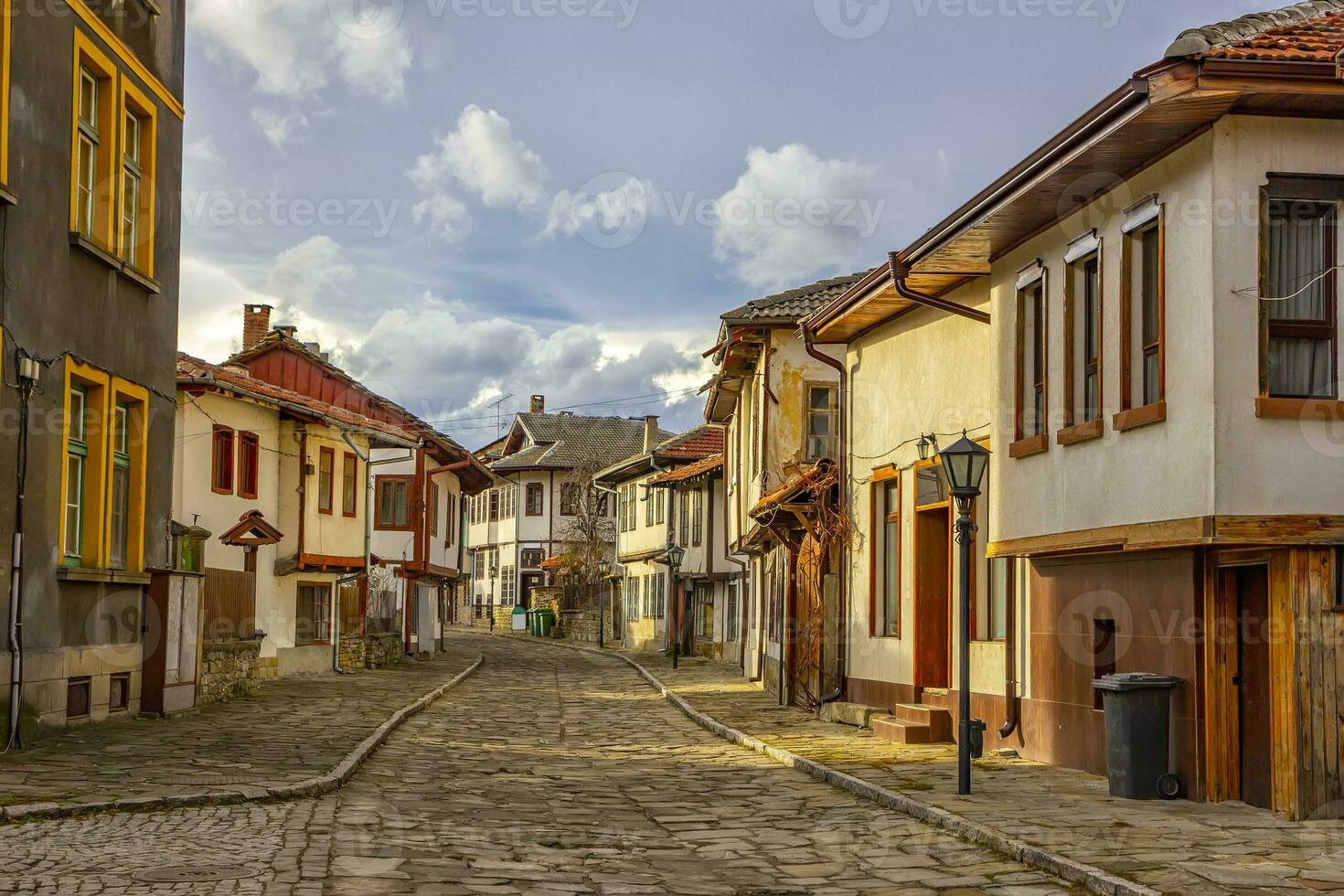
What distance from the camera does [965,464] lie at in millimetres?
13016

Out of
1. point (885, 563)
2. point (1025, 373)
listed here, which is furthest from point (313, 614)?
point (1025, 373)

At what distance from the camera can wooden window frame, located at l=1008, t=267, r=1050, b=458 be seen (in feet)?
48.9

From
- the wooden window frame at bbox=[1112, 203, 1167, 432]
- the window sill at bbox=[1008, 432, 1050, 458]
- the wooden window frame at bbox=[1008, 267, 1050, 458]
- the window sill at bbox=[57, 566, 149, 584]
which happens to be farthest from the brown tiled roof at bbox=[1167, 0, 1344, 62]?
the window sill at bbox=[57, 566, 149, 584]

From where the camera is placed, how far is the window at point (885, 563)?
20.0m

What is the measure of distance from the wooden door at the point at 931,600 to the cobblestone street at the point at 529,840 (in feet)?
10.6

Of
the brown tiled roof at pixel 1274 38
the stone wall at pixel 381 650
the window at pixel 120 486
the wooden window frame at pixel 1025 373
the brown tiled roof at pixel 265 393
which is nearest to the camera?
the brown tiled roof at pixel 1274 38

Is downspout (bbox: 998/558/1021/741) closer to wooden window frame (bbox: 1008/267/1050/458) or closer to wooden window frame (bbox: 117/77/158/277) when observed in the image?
wooden window frame (bbox: 1008/267/1050/458)

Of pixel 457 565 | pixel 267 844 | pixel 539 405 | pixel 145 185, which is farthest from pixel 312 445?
pixel 539 405

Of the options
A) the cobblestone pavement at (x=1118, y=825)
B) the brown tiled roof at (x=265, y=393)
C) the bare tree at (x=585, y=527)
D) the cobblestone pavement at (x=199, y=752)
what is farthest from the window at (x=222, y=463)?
→ the bare tree at (x=585, y=527)

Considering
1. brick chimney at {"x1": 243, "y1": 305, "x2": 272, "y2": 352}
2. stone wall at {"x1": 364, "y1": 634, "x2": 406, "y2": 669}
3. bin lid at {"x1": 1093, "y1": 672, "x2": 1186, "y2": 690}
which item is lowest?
stone wall at {"x1": 364, "y1": 634, "x2": 406, "y2": 669}

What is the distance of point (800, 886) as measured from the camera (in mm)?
8805

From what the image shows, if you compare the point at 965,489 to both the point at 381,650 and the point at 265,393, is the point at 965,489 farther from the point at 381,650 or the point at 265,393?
the point at 381,650

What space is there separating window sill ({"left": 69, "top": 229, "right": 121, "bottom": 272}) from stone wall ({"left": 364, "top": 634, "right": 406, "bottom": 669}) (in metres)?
19.1

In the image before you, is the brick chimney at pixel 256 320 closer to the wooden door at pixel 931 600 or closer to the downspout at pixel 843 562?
the downspout at pixel 843 562
